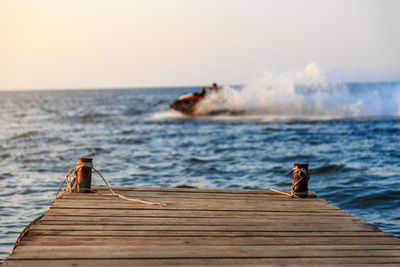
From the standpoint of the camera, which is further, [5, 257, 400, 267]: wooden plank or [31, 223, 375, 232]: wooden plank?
[31, 223, 375, 232]: wooden plank

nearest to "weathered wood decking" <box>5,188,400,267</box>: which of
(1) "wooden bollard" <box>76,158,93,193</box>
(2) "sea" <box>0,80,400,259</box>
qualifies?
(1) "wooden bollard" <box>76,158,93,193</box>

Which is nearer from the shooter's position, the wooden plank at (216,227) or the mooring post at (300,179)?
the wooden plank at (216,227)

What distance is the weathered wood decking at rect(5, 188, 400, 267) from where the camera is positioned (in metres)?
4.41

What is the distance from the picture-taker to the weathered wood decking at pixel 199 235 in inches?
174

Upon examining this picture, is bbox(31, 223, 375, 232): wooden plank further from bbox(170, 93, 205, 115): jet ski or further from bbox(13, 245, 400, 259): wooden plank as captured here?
→ bbox(170, 93, 205, 115): jet ski

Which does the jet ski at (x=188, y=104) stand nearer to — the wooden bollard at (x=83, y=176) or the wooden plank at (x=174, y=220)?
the wooden bollard at (x=83, y=176)

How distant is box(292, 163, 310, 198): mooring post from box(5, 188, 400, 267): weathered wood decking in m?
0.32

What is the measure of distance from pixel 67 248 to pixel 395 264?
238 cm

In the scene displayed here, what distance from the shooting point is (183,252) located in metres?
4.56

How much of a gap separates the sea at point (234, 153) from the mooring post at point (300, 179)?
2210 millimetres

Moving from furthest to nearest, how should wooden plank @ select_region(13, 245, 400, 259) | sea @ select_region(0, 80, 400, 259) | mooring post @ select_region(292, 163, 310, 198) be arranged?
sea @ select_region(0, 80, 400, 259), mooring post @ select_region(292, 163, 310, 198), wooden plank @ select_region(13, 245, 400, 259)

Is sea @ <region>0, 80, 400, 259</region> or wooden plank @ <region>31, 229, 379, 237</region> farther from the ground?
wooden plank @ <region>31, 229, 379, 237</region>

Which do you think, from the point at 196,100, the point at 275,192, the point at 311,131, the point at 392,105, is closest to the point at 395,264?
the point at 275,192

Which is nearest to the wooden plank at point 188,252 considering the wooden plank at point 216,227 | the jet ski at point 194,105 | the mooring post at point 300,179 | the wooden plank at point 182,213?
the wooden plank at point 216,227
